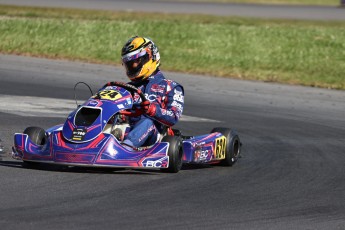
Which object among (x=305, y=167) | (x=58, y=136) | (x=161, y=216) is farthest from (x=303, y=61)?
(x=161, y=216)

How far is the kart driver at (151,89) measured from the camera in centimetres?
959

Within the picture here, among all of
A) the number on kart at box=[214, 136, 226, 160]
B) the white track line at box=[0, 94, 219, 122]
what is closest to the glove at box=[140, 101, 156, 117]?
the number on kart at box=[214, 136, 226, 160]

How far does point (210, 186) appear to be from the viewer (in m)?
8.82

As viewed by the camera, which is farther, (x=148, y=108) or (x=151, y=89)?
(x=151, y=89)

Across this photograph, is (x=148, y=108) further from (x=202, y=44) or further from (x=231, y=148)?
(x=202, y=44)

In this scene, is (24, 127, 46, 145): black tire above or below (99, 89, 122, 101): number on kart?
below

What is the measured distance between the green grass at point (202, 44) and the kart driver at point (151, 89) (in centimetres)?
965

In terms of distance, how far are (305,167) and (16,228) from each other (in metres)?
4.45

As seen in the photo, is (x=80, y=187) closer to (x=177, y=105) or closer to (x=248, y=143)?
(x=177, y=105)

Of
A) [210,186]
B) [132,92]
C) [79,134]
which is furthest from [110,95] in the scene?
[210,186]

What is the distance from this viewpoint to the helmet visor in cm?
992

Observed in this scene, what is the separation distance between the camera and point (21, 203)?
7.39 m

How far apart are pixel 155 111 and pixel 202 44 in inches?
518

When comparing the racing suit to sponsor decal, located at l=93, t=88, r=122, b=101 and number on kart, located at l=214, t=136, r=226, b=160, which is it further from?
number on kart, located at l=214, t=136, r=226, b=160
